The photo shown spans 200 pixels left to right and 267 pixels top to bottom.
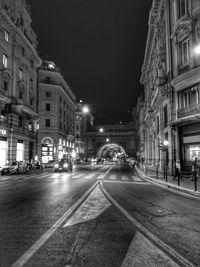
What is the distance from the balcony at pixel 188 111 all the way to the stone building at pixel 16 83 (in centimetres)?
2073

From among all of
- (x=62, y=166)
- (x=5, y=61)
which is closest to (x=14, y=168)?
(x=62, y=166)

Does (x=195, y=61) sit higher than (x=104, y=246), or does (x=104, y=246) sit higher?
(x=195, y=61)

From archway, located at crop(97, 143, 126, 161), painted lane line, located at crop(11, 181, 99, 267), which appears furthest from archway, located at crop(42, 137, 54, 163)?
painted lane line, located at crop(11, 181, 99, 267)

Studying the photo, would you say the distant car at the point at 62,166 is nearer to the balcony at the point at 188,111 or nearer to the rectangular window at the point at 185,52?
the balcony at the point at 188,111

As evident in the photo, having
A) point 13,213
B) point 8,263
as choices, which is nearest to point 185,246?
point 8,263

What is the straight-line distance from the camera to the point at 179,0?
893 inches

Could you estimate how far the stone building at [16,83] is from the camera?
31.2m

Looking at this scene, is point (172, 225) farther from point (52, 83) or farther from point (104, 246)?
point (52, 83)

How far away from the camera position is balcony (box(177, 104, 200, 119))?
1969 cm

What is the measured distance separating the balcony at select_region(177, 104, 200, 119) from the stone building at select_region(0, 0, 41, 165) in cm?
2073

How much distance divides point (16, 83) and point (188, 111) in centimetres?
2598

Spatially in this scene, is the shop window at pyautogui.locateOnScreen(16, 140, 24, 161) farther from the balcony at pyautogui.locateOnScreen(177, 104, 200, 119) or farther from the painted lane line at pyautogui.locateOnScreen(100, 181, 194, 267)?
the painted lane line at pyautogui.locateOnScreen(100, 181, 194, 267)

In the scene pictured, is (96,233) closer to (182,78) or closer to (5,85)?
(182,78)

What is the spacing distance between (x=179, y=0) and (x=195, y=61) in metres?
7.22
